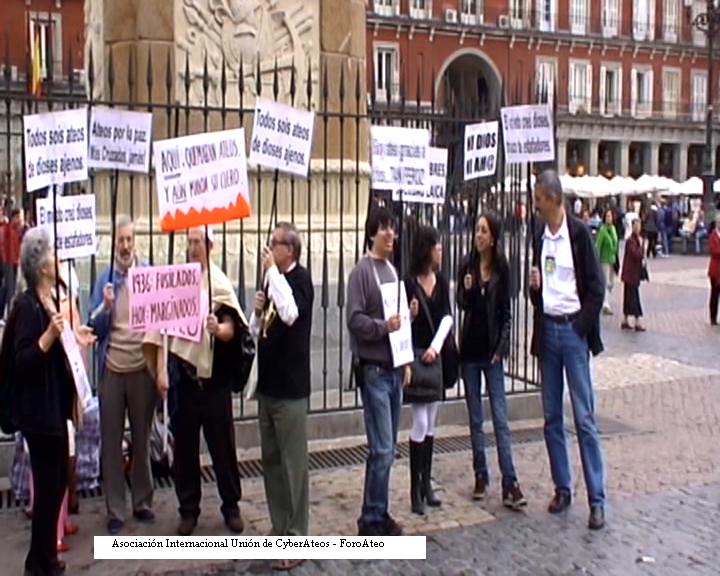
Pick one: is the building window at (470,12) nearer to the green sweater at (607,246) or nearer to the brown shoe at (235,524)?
the green sweater at (607,246)

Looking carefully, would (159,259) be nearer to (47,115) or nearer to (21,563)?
(47,115)

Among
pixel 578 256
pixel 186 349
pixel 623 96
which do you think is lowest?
pixel 186 349

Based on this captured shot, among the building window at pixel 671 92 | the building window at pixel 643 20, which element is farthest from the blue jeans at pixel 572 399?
the building window at pixel 671 92

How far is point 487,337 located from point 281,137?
196cm

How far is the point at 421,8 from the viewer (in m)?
50.7

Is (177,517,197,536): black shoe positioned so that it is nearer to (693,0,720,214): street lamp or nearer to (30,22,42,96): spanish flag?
(30,22,42,96): spanish flag

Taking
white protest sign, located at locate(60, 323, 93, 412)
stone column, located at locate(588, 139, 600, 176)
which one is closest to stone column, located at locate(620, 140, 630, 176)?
stone column, located at locate(588, 139, 600, 176)

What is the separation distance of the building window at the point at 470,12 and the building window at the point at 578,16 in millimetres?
7567

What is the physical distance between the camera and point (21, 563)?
17.8 ft

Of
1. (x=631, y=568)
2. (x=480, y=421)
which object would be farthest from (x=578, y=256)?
(x=631, y=568)

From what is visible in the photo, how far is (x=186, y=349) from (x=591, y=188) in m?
35.4

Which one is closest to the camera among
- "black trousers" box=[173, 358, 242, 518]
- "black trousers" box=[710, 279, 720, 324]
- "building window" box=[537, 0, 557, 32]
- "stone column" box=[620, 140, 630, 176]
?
"black trousers" box=[173, 358, 242, 518]

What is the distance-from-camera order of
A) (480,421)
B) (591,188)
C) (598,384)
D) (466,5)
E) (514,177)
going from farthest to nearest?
(466,5) < (591,188) < (598,384) < (514,177) < (480,421)
